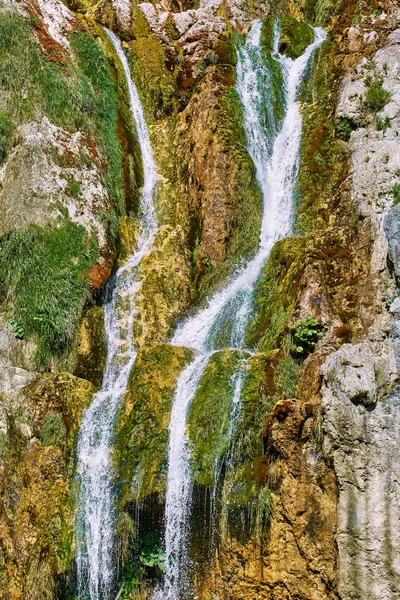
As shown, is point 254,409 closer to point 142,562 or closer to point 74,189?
point 142,562

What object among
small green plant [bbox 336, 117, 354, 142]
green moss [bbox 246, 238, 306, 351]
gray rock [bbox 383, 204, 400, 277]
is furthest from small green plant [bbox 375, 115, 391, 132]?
gray rock [bbox 383, 204, 400, 277]

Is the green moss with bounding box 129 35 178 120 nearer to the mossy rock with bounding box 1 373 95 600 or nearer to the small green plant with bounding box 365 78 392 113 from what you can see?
the small green plant with bounding box 365 78 392 113

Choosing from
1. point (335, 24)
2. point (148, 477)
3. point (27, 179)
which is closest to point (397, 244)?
point (148, 477)

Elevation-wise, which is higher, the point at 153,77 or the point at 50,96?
the point at 153,77

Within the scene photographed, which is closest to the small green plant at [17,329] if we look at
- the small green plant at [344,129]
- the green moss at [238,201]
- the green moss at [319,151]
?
the green moss at [238,201]

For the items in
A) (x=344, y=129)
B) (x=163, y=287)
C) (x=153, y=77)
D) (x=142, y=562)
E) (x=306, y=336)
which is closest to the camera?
(x=142, y=562)

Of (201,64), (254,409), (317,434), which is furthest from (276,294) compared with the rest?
(201,64)

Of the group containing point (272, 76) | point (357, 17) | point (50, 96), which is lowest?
point (50, 96)

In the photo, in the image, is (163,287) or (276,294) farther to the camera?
(163,287)
